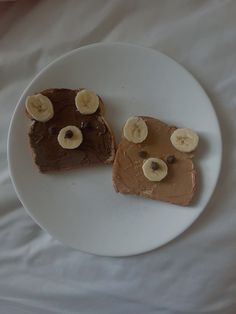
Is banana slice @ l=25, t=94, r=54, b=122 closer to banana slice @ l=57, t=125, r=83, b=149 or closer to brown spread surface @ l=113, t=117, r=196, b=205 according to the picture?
banana slice @ l=57, t=125, r=83, b=149

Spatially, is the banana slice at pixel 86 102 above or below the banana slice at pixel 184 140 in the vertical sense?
above

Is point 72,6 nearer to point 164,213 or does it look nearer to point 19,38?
point 19,38

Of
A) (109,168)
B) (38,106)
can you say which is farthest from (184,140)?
(38,106)

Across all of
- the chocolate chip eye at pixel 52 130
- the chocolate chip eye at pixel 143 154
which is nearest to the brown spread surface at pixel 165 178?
the chocolate chip eye at pixel 143 154

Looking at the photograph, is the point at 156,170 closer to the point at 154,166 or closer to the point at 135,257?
the point at 154,166

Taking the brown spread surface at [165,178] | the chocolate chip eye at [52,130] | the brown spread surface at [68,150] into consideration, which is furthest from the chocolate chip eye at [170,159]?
the chocolate chip eye at [52,130]

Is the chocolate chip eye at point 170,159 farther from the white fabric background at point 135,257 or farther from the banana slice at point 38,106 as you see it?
the banana slice at point 38,106
